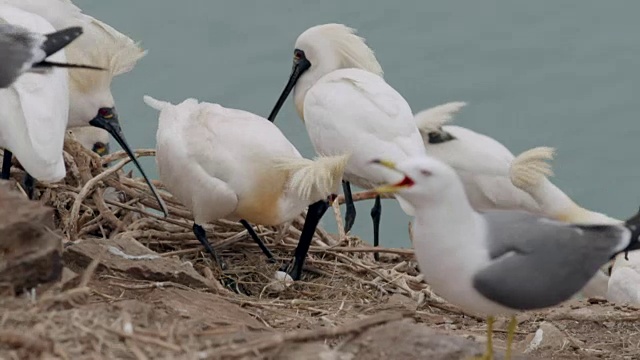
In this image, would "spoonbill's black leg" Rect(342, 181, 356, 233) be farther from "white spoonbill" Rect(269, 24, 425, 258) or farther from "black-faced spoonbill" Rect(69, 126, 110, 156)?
"black-faced spoonbill" Rect(69, 126, 110, 156)

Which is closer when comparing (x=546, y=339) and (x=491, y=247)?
(x=491, y=247)

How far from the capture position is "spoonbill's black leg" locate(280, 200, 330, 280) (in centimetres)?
544

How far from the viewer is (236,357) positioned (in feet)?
10.8

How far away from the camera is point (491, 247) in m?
3.56

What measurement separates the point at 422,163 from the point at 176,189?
195 cm

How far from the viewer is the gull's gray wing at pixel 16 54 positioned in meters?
4.21

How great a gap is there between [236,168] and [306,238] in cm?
52

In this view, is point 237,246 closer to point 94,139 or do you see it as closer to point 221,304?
point 94,139

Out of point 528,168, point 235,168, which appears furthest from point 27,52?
point 528,168

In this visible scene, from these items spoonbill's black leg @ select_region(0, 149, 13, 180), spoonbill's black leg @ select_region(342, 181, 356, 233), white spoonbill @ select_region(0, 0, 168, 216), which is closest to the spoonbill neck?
spoonbill's black leg @ select_region(342, 181, 356, 233)

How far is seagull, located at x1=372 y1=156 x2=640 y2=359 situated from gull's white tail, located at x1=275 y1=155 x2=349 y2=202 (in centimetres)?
138

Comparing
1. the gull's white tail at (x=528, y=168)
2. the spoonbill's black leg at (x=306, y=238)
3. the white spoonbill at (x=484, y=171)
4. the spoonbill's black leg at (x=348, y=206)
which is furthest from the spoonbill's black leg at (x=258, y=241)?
the gull's white tail at (x=528, y=168)

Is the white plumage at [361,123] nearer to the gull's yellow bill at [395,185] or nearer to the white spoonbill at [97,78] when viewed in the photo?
the white spoonbill at [97,78]

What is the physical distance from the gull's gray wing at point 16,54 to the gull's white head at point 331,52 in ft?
8.34
